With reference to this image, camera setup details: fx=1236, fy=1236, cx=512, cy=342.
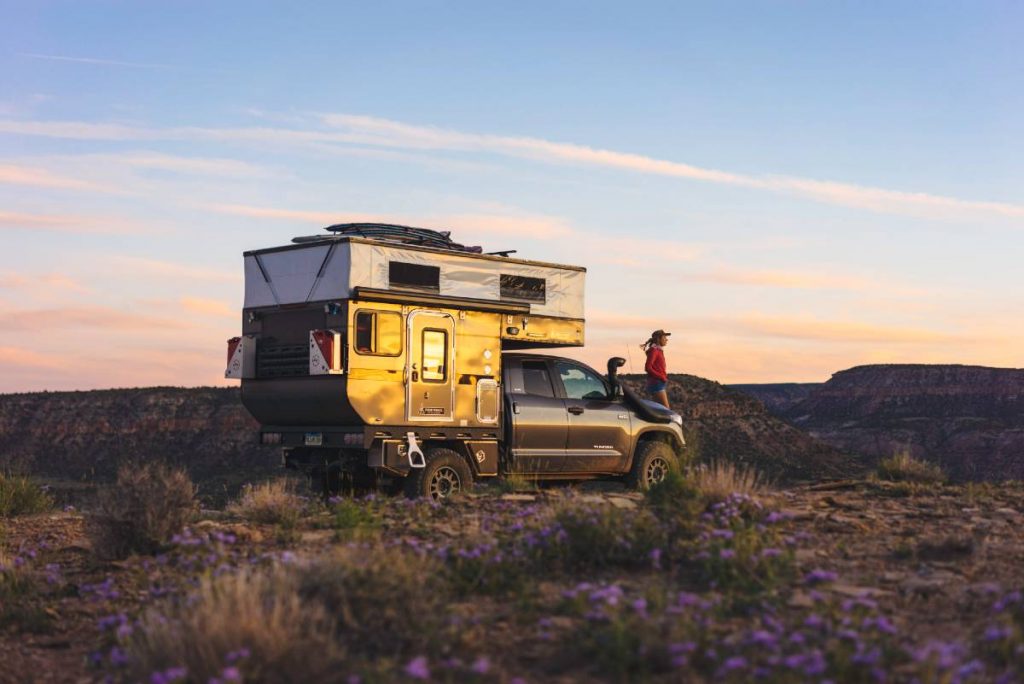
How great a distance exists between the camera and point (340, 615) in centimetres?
754

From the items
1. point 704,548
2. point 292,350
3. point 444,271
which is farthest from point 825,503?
point 292,350

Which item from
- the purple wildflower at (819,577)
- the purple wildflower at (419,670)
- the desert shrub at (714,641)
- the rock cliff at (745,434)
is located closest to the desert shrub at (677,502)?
the purple wildflower at (819,577)

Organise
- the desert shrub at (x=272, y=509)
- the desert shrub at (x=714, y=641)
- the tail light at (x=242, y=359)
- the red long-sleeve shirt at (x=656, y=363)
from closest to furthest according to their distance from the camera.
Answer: the desert shrub at (x=714, y=641), the desert shrub at (x=272, y=509), the tail light at (x=242, y=359), the red long-sleeve shirt at (x=656, y=363)

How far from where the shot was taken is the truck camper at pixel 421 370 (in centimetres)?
1430

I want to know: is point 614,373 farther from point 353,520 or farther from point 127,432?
point 127,432

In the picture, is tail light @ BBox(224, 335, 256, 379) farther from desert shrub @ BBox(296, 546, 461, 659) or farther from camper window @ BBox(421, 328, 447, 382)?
desert shrub @ BBox(296, 546, 461, 659)

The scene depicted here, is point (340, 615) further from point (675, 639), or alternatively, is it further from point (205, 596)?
point (675, 639)

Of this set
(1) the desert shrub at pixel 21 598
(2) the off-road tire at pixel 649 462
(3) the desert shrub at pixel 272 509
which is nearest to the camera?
(1) the desert shrub at pixel 21 598

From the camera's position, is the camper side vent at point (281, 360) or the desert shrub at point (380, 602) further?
the camper side vent at point (281, 360)

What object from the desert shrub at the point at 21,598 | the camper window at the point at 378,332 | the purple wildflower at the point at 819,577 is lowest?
the desert shrub at the point at 21,598

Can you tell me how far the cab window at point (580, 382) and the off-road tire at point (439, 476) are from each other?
74.6 inches

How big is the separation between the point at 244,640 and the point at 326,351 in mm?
7274

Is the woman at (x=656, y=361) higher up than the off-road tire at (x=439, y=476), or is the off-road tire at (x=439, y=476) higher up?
the woman at (x=656, y=361)

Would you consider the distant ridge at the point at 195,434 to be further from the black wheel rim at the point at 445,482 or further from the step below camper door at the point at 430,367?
the step below camper door at the point at 430,367
